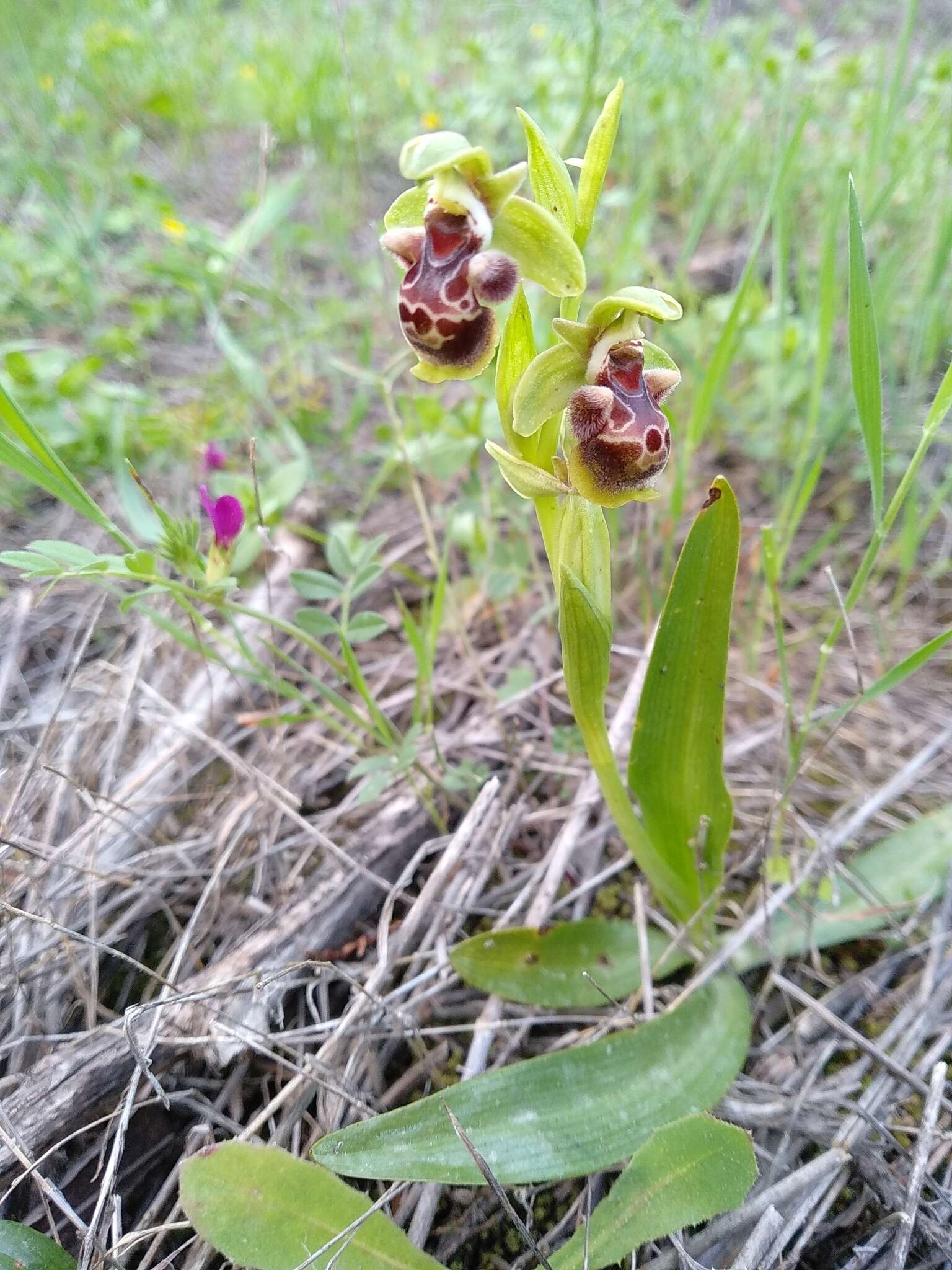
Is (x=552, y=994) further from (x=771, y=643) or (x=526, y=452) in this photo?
(x=771, y=643)

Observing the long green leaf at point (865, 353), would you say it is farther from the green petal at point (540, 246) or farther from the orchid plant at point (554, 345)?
the green petal at point (540, 246)

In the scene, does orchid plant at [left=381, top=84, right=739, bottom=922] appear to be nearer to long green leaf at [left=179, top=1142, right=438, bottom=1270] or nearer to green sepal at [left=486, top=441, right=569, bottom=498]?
green sepal at [left=486, top=441, right=569, bottom=498]

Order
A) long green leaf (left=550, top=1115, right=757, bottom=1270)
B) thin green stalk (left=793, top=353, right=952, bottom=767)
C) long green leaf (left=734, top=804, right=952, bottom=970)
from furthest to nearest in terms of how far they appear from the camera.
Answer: long green leaf (left=734, top=804, right=952, bottom=970), thin green stalk (left=793, top=353, right=952, bottom=767), long green leaf (left=550, top=1115, right=757, bottom=1270)

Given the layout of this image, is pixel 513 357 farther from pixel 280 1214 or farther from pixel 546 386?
pixel 280 1214

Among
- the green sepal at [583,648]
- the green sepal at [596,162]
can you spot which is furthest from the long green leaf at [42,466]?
the green sepal at [596,162]

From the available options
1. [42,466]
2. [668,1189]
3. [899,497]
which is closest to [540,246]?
[899,497]

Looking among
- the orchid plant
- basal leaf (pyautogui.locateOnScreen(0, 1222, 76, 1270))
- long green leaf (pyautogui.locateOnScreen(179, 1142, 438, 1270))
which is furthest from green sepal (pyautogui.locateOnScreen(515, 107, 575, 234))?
basal leaf (pyautogui.locateOnScreen(0, 1222, 76, 1270))
